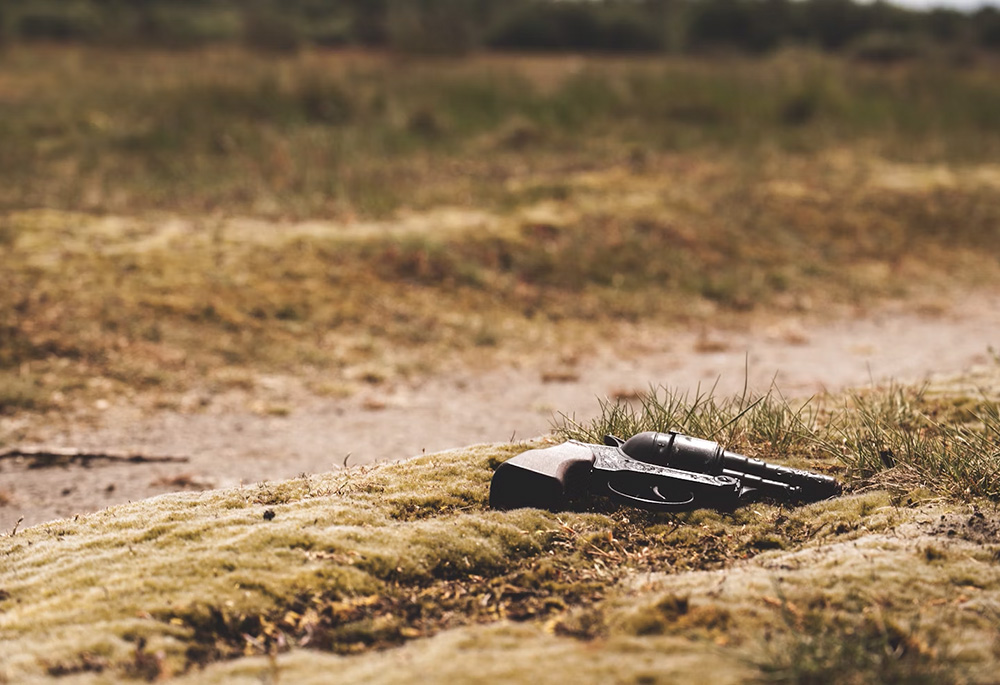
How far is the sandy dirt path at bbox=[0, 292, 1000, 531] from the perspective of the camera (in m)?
5.69

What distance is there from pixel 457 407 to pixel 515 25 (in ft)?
76.2

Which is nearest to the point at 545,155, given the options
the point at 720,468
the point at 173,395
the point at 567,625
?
the point at 173,395

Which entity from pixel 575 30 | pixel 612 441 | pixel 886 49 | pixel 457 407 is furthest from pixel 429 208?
pixel 886 49

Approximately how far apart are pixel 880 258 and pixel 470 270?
5939mm

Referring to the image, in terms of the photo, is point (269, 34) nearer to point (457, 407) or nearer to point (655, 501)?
point (457, 407)

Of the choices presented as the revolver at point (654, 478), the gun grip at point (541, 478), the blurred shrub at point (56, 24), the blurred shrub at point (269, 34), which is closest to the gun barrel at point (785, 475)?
the revolver at point (654, 478)

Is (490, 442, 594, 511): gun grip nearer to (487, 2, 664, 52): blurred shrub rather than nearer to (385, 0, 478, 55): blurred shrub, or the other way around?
(385, 0, 478, 55): blurred shrub

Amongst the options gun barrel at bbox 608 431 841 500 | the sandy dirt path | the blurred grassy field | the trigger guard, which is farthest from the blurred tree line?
the trigger guard

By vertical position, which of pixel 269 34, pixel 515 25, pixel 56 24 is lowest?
pixel 269 34

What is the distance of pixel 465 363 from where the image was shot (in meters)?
8.34

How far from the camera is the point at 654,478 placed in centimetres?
356

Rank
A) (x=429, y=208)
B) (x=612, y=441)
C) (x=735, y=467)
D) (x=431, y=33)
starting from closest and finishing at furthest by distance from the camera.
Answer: (x=735, y=467), (x=612, y=441), (x=429, y=208), (x=431, y=33)

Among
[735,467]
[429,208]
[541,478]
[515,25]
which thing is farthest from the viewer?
[515,25]

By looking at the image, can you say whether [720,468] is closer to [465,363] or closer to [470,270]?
[465,363]
